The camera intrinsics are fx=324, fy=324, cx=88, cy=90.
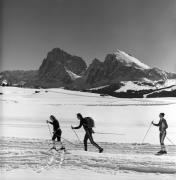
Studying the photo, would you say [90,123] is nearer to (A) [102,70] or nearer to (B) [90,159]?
(B) [90,159]

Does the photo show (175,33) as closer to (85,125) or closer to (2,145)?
(85,125)

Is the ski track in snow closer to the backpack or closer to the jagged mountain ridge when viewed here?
the backpack

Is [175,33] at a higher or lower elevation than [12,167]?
higher

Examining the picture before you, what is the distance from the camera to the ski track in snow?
8.92 meters

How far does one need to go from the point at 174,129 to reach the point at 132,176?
9.14m

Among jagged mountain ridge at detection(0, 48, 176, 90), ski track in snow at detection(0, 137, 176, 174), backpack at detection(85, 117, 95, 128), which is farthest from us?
jagged mountain ridge at detection(0, 48, 176, 90)

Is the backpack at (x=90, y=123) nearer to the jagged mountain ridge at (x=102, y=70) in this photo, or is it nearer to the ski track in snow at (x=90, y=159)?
the ski track in snow at (x=90, y=159)

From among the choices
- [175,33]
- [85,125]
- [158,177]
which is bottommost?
[158,177]

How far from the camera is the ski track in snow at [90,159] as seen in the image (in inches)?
351

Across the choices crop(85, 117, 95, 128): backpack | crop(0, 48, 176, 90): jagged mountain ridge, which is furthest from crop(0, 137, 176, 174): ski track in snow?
crop(0, 48, 176, 90): jagged mountain ridge

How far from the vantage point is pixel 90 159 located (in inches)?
384

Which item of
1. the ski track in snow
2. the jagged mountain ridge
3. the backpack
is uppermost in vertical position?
the jagged mountain ridge

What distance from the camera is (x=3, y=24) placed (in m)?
13.4

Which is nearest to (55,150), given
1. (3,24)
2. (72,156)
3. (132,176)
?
(72,156)
